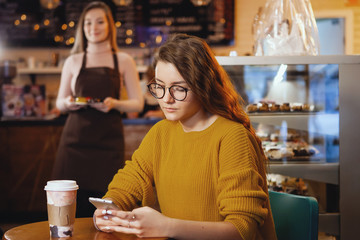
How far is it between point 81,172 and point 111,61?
752mm

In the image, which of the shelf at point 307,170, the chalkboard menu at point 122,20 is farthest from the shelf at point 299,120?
the chalkboard menu at point 122,20

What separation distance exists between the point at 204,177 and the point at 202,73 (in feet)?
1.04

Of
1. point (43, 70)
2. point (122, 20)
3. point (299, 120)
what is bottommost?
point (299, 120)

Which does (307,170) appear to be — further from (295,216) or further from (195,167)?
(195,167)

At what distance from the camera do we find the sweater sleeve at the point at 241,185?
130cm

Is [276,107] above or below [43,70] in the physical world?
below

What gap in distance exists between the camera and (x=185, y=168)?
1.47 metres

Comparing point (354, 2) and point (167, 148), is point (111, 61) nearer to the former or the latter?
point (167, 148)

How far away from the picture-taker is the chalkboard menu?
6145 mm

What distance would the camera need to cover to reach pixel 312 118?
2.45m

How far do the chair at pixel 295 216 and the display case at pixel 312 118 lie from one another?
659mm

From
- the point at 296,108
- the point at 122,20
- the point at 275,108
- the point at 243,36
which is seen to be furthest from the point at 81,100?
the point at 243,36

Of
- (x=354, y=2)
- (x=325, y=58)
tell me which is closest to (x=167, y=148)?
(x=325, y=58)

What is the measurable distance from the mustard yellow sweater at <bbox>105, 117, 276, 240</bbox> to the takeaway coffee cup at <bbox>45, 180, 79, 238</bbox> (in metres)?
0.23
